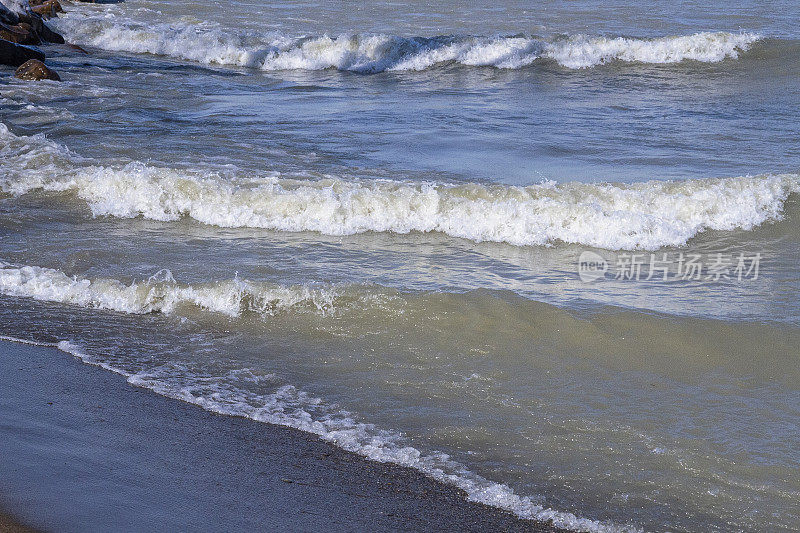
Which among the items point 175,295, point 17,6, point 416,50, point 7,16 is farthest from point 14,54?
point 175,295

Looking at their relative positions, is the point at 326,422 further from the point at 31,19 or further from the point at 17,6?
the point at 17,6

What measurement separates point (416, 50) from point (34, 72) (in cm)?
756

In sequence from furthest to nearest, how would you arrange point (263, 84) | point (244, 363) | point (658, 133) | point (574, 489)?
point (263, 84)
point (658, 133)
point (244, 363)
point (574, 489)

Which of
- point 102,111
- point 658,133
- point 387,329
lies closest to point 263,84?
point 102,111

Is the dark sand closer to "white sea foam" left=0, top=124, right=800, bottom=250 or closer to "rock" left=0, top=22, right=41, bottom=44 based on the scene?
"white sea foam" left=0, top=124, right=800, bottom=250

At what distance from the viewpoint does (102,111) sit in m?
10.0

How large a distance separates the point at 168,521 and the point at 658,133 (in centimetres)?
814

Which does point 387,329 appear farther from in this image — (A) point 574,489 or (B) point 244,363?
(A) point 574,489

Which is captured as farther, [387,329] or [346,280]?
[346,280]

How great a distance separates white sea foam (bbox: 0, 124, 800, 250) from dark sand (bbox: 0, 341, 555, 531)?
3043mm

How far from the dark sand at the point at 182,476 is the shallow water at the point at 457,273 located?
0.15m

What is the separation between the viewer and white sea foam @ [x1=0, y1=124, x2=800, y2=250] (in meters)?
6.23

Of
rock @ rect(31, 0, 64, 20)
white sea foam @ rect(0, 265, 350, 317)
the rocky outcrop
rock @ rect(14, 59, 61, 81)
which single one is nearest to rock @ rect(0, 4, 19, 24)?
the rocky outcrop

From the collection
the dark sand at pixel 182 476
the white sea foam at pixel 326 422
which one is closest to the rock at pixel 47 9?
the white sea foam at pixel 326 422
